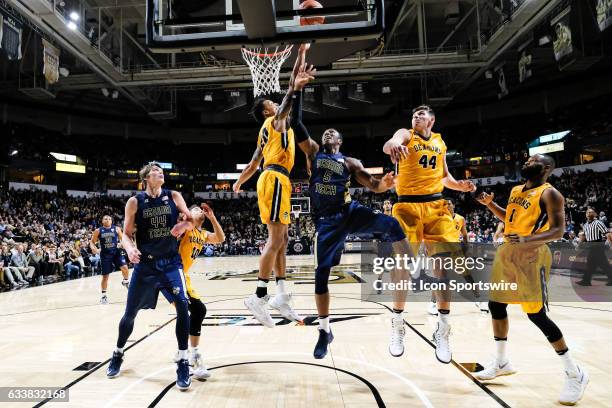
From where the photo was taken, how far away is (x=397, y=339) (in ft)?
14.3

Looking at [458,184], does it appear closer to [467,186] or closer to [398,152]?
[467,186]

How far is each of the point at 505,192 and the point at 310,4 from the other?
2551cm

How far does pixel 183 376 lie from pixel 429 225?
2924 millimetres

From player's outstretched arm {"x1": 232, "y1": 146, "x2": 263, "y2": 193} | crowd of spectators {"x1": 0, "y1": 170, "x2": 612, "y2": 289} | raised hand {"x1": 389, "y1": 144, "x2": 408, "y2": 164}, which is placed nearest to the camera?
raised hand {"x1": 389, "y1": 144, "x2": 408, "y2": 164}

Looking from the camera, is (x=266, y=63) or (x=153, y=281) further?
(x=266, y=63)

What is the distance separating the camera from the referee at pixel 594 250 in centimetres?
1026

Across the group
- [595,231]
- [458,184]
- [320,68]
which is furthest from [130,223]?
[320,68]

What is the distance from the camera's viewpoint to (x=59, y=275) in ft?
50.6

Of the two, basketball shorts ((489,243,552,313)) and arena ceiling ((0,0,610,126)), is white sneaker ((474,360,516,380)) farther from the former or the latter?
arena ceiling ((0,0,610,126))

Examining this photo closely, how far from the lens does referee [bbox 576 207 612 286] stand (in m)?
10.3

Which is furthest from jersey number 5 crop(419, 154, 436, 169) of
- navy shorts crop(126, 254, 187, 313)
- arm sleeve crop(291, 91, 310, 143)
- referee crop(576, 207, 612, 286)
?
referee crop(576, 207, 612, 286)

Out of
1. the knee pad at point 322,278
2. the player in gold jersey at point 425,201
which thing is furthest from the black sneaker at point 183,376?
the player in gold jersey at point 425,201

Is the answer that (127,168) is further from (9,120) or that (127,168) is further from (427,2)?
(427,2)

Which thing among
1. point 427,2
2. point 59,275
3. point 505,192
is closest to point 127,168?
point 59,275
